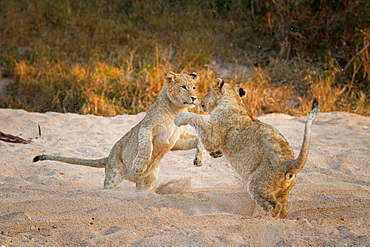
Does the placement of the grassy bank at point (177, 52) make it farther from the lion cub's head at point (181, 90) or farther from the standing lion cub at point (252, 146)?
the standing lion cub at point (252, 146)

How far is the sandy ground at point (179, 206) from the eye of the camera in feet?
10.7

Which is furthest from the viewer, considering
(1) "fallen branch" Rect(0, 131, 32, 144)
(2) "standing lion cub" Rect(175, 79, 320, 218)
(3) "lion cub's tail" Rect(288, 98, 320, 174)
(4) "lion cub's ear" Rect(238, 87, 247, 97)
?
(1) "fallen branch" Rect(0, 131, 32, 144)

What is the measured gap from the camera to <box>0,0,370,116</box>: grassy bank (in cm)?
1040

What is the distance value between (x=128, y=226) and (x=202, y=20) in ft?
37.3

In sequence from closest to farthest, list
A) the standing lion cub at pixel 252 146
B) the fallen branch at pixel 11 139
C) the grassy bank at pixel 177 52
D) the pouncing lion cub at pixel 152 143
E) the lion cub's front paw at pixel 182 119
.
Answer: the standing lion cub at pixel 252 146 → the lion cub's front paw at pixel 182 119 → the pouncing lion cub at pixel 152 143 → the fallen branch at pixel 11 139 → the grassy bank at pixel 177 52

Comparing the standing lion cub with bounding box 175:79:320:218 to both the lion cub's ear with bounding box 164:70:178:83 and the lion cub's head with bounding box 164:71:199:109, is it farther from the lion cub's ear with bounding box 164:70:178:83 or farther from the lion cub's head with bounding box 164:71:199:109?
the lion cub's ear with bounding box 164:70:178:83

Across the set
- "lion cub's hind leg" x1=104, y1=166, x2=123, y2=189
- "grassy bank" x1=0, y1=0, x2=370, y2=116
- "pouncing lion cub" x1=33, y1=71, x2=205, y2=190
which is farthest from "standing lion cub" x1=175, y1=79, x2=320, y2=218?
"grassy bank" x1=0, y1=0, x2=370, y2=116

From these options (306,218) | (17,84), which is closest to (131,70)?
(17,84)

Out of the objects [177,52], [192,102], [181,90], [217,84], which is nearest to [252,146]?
[217,84]

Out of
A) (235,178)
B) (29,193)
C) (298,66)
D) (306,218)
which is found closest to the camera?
(306,218)

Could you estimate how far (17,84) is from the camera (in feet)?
35.4

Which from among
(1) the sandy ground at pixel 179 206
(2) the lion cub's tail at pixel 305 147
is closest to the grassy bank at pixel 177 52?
(1) the sandy ground at pixel 179 206

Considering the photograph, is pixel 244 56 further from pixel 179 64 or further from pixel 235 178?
pixel 235 178

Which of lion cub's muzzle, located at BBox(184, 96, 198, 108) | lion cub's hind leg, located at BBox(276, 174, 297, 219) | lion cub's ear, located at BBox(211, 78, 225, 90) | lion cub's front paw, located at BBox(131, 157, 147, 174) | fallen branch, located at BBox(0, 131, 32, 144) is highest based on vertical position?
lion cub's ear, located at BBox(211, 78, 225, 90)
